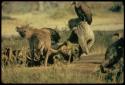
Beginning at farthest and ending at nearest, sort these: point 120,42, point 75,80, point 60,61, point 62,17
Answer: point 62,17 < point 60,61 < point 120,42 < point 75,80

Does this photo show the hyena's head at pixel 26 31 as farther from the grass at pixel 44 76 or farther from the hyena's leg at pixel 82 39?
the hyena's leg at pixel 82 39

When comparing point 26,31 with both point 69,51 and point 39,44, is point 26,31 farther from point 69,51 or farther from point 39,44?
point 69,51

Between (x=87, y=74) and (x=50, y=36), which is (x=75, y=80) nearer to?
(x=87, y=74)

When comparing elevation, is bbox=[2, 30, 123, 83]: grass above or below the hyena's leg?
below

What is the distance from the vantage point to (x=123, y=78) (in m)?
12.8

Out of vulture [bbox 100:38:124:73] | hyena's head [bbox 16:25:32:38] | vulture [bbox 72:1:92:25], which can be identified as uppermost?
vulture [bbox 72:1:92:25]

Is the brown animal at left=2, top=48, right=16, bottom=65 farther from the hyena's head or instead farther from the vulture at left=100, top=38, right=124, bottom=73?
the vulture at left=100, top=38, right=124, bottom=73

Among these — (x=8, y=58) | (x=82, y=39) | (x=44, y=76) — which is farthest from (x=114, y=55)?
(x=8, y=58)

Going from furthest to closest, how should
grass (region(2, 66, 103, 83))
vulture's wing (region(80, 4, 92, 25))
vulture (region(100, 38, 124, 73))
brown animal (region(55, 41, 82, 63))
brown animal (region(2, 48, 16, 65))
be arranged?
vulture's wing (region(80, 4, 92, 25))
brown animal (region(55, 41, 82, 63))
brown animal (region(2, 48, 16, 65))
vulture (region(100, 38, 124, 73))
grass (region(2, 66, 103, 83))

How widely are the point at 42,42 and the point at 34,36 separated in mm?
301

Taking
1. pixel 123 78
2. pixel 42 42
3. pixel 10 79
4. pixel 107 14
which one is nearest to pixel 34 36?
pixel 42 42

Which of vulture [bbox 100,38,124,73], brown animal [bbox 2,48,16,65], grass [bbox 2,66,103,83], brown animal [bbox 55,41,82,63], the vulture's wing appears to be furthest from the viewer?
the vulture's wing

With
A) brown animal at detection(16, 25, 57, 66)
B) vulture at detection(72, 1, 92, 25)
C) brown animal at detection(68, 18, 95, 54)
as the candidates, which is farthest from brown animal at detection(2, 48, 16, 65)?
vulture at detection(72, 1, 92, 25)

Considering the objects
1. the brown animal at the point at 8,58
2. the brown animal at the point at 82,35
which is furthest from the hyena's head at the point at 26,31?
the brown animal at the point at 82,35
